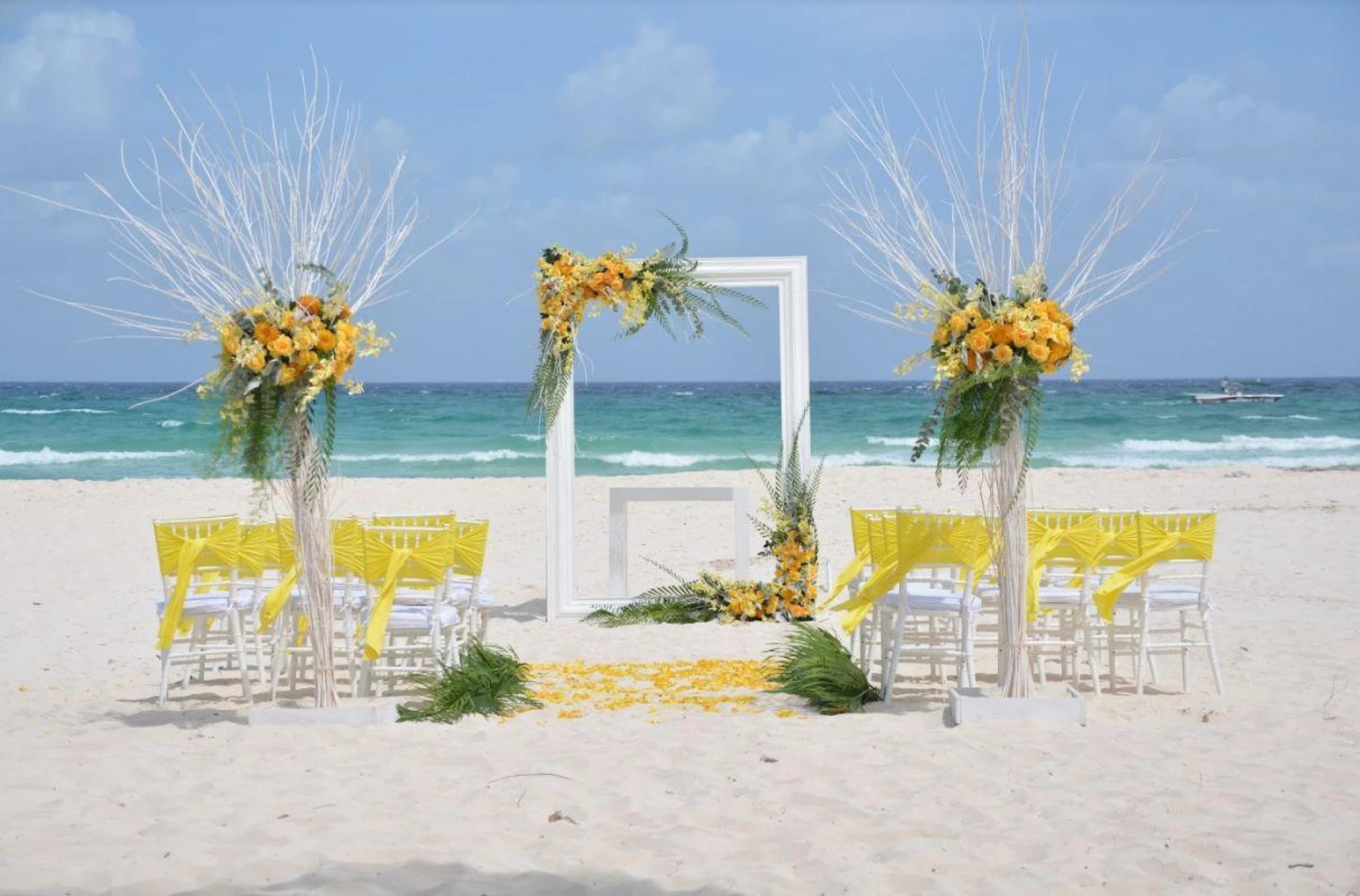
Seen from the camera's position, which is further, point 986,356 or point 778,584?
point 778,584

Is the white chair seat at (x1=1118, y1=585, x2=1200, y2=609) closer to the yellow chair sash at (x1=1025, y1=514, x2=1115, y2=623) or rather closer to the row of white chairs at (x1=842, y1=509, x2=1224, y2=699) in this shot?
the row of white chairs at (x1=842, y1=509, x2=1224, y2=699)

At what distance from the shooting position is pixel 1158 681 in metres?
7.28

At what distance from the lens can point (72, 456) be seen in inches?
1216

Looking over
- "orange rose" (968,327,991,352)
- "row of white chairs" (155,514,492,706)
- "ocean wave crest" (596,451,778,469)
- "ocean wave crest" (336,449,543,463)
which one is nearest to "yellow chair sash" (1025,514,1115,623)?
"orange rose" (968,327,991,352)

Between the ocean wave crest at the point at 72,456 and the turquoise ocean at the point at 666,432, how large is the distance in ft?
0.21

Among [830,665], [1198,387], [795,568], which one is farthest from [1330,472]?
[1198,387]

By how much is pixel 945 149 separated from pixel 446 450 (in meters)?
26.4

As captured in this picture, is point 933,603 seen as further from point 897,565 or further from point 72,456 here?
point 72,456

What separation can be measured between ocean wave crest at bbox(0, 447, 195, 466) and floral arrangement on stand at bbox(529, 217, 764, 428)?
74.0 feet

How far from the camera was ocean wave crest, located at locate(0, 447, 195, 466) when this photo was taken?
30.2 metres

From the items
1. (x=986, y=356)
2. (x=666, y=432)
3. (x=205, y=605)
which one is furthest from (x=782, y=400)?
(x=666, y=432)

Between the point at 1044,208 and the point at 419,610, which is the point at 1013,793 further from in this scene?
the point at 419,610

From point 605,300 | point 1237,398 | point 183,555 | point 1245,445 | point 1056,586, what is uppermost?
point 605,300

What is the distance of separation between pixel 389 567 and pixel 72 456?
A: 27.5m
